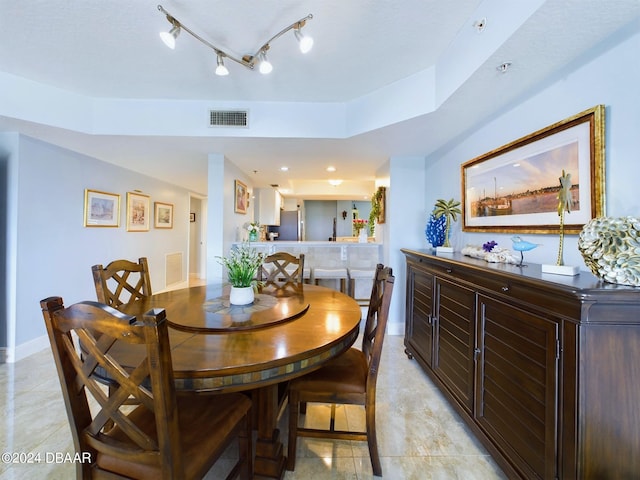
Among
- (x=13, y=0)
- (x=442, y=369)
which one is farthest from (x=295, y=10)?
(x=442, y=369)

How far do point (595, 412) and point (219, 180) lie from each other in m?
3.61

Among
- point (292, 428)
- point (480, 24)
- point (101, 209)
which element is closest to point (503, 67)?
point (480, 24)

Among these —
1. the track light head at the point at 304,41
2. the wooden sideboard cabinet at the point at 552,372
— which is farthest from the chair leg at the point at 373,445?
the track light head at the point at 304,41

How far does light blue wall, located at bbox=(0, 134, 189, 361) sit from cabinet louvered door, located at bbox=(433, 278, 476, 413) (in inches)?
154

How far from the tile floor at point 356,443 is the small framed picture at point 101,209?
6.19 ft

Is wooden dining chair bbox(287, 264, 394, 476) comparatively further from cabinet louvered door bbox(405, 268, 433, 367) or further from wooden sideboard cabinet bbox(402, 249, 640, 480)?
cabinet louvered door bbox(405, 268, 433, 367)

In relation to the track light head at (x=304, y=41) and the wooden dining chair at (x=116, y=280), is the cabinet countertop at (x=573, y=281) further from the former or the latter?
the wooden dining chair at (x=116, y=280)

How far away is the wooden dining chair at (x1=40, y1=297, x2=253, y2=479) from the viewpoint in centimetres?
77

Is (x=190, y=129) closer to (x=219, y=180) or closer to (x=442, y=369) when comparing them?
(x=219, y=180)

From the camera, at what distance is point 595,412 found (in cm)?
101

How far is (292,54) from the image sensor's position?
2004mm

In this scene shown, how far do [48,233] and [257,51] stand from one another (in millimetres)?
2988

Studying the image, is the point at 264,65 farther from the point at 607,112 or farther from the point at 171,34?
the point at 607,112

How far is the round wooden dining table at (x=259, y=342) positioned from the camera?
985mm
